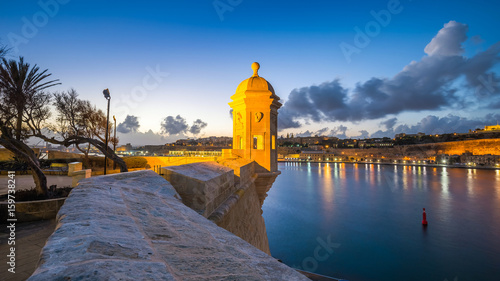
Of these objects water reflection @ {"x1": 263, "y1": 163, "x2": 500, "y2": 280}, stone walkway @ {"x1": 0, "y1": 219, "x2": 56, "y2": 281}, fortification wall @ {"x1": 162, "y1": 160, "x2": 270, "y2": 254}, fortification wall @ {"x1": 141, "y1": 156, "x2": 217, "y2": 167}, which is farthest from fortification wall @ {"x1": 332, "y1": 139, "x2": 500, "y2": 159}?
stone walkway @ {"x1": 0, "y1": 219, "x2": 56, "y2": 281}

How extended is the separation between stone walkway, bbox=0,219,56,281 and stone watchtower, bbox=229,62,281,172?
19.5 ft

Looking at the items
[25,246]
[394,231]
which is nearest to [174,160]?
[25,246]

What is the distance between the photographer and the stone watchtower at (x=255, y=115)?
9328 millimetres

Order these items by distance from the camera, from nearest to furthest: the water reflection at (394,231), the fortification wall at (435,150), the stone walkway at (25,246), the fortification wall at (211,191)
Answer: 1. the stone walkway at (25,246)
2. the fortification wall at (211,191)
3. the water reflection at (394,231)
4. the fortification wall at (435,150)

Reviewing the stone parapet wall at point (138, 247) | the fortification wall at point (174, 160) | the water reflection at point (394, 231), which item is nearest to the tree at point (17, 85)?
the fortification wall at point (174, 160)

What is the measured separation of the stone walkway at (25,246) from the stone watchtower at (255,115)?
5.96m

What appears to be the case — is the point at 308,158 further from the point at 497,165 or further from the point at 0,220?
the point at 0,220

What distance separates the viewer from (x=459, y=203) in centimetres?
3086

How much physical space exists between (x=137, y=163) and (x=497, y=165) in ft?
355

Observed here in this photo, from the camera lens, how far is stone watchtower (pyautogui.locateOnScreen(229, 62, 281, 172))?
30.6 ft

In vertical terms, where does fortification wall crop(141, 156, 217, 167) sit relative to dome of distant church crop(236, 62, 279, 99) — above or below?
below

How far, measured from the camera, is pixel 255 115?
31.2ft

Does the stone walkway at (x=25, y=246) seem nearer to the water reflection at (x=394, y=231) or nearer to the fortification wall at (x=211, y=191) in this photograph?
the fortification wall at (x=211, y=191)

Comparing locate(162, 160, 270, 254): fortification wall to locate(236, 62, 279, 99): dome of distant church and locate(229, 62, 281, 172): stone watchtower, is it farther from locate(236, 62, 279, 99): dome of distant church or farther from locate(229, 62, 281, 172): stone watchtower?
locate(236, 62, 279, 99): dome of distant church
